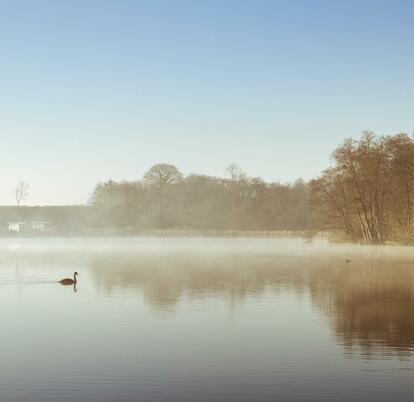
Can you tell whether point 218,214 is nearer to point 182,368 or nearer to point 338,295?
point 338,295

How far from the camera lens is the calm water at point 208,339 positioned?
1416 cm

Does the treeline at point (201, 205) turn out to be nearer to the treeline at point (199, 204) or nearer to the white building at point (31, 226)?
the treeline at point (199, 204)

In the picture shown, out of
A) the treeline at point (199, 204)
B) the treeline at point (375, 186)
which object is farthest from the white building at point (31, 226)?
the treeline at point (375, 186)

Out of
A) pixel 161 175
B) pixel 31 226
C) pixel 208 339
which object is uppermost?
pixel 161 175

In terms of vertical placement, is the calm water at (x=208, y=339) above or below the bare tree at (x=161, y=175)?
below

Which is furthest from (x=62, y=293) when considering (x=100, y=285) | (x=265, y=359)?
(x=265, y=359)

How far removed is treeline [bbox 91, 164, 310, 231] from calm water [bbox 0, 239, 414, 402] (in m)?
100

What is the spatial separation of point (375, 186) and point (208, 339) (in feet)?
207

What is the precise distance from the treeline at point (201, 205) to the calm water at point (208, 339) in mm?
100281

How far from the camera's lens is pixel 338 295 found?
104ft

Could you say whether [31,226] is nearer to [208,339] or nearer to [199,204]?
[199,204]

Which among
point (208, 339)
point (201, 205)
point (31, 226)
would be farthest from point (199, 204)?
point (208, 339)

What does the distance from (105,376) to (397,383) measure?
6.40 metres

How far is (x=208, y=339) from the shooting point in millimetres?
20000
